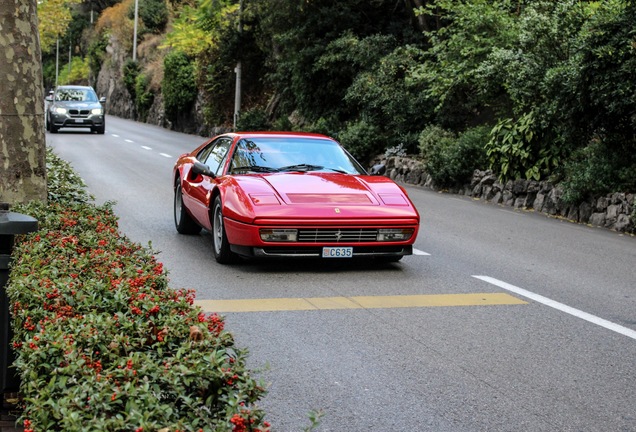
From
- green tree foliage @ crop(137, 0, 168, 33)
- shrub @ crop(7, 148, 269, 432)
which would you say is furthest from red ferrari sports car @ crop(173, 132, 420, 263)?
green tree foliage @ crop(137, 0, 168, 33)

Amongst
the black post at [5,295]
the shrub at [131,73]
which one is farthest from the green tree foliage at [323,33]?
the shrub at [131,73]

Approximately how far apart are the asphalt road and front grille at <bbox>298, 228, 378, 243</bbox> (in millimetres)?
347

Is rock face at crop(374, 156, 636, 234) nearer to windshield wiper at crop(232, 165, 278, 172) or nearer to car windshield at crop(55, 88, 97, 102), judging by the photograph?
windshield wiper at crop(232, 165, 278, 172)

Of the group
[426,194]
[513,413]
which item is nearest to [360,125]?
[426,194]

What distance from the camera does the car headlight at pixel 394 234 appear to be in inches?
378

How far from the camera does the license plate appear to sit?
945 cm

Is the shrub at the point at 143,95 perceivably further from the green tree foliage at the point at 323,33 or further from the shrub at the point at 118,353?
the shrub at the point at 118,353

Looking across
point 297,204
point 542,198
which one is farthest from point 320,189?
point 542,198

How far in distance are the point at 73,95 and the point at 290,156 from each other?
98.4 feet

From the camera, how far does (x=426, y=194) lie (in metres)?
19.3

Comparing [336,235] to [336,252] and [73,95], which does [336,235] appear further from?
[73,95]

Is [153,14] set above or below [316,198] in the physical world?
above

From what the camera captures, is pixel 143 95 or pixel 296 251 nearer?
pixel 296 251

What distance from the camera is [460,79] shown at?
2116 cm
